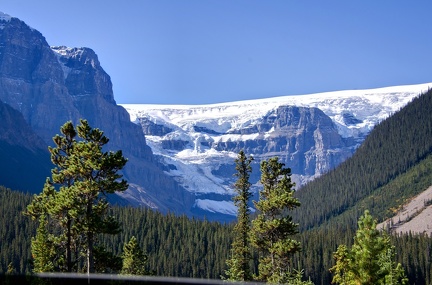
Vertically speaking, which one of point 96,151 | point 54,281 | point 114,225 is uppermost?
point 96,151

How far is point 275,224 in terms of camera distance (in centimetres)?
5459

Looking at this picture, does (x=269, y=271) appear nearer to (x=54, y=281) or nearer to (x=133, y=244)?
(x=133, y=244)

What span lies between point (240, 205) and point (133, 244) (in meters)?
22.7

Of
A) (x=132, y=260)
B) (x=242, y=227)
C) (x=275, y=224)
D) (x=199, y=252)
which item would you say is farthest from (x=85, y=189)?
(x=199, y=252)

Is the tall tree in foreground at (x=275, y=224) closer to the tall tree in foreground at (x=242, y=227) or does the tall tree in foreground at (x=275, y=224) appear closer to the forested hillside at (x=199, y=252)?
the tall tree in foreground at (x=242, y=227)

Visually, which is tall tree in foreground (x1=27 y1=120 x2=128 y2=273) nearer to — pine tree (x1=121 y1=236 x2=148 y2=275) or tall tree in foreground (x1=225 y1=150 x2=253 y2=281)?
tall tree in foreground (x1=225 y1=150 x2=253 y2=281)

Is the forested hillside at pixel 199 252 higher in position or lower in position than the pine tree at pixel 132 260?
higher

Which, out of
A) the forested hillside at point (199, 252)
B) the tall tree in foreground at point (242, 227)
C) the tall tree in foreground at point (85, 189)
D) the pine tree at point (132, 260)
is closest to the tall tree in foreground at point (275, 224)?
the tall tree in foreground at point (242, 227)

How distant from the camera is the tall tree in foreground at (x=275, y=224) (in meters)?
54.5

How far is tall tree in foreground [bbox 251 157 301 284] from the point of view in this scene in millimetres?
54500

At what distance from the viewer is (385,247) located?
46188mm

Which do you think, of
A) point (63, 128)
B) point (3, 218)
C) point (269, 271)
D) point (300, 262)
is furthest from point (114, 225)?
point (3, 218)

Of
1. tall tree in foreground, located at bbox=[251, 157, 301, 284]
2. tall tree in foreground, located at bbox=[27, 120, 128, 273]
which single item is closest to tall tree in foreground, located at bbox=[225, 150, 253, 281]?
tall tree in foreground, located at bbox=[251, 157, 301, 284]

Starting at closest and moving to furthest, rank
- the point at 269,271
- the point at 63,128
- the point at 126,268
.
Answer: the point at 63,128 < the point at 269,271 < the point at 126,268
